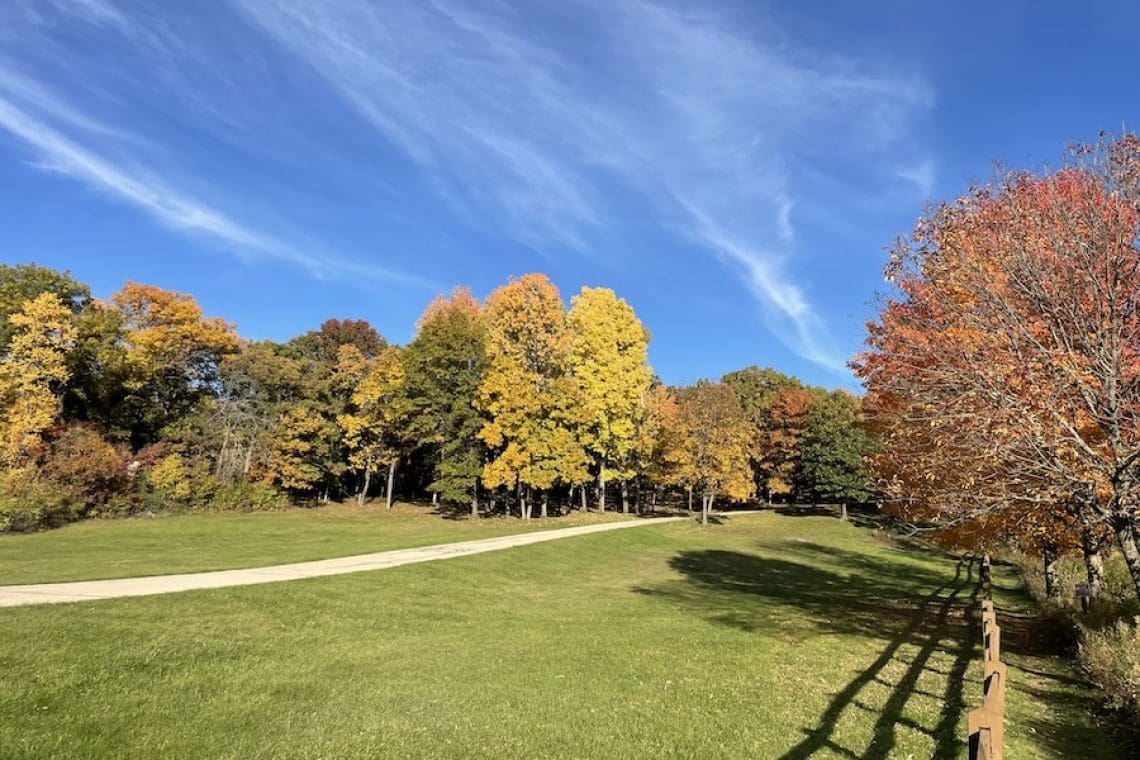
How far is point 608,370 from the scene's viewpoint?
41.4m

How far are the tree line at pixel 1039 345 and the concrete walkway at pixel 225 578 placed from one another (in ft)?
48.5

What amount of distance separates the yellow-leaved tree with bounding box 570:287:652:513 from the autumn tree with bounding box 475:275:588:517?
0.93 meters

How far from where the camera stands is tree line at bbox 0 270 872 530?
118ft

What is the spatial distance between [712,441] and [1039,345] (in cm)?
3718

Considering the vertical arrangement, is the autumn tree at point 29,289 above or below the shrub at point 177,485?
above

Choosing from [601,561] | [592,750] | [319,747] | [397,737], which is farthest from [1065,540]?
[601,561]

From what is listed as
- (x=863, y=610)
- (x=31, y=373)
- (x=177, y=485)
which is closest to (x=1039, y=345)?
(x=863, y=610)

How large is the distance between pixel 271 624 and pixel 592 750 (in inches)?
305

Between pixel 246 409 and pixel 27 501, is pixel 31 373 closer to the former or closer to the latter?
pixel 27 501

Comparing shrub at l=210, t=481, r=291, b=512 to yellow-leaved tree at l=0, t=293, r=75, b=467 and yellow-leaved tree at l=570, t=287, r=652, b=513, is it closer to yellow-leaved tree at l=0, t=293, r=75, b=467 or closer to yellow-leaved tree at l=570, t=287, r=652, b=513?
yellow-leaved tree at l=0, t=293, r=75, b=467

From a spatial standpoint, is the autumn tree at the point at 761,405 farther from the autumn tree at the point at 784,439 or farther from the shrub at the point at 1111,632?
the shrub at the point at 1111,632

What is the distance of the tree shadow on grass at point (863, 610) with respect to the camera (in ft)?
25.8

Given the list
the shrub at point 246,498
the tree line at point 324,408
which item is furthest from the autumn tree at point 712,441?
the shrub at point 246,498

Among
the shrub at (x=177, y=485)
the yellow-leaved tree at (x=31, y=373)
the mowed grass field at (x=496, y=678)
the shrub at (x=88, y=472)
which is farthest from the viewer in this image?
the shrub at (x=177, y=485)
